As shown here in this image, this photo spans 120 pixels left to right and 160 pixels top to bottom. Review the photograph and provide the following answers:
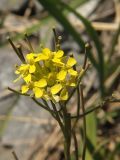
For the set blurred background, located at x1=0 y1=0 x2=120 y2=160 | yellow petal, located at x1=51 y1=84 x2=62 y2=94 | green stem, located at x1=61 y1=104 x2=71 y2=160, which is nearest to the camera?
yellow petal, located at x1=51 y1=84 x2=62 y2=94

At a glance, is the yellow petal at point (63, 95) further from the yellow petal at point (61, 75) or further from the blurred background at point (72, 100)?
the blurred background at point (72, 100)

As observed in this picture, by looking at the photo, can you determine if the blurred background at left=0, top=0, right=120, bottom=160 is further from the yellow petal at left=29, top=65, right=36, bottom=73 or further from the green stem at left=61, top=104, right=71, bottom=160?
the yellow petal at left=29, top=65, right=36, bottom=73

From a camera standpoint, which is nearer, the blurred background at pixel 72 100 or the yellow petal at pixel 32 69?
the yellow petal at pixel 32 69

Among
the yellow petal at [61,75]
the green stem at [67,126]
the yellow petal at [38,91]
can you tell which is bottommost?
the green stem at [67,126]

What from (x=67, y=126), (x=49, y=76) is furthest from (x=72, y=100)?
(x=49, y=76)

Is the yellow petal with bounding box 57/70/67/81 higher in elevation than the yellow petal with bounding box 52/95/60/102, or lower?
higher

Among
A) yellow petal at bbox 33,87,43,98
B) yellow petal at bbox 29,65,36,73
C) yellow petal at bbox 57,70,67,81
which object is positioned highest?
yellow petal at bbox 29,65,36,73

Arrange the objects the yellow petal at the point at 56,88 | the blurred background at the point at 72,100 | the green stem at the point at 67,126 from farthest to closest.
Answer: the blurred background at the point at 72,100 < the green stem at the point at 67,126 < the yellow petal at the point at 56,88

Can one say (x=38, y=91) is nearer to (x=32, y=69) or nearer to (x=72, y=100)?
(x=32, y=69)

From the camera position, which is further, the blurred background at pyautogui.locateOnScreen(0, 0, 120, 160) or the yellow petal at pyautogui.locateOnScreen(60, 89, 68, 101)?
the blurred background at pyautogui.locateOnScreen(0, 0, 120, 160)

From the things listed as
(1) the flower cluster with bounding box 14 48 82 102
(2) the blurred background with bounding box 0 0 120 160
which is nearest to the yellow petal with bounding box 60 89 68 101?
(1) the flower cluster with bounding box 14 48 82 102

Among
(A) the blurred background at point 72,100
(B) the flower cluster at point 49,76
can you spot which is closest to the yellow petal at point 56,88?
(B) the flower cluster at point 49,76
